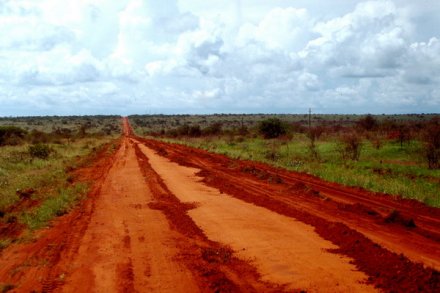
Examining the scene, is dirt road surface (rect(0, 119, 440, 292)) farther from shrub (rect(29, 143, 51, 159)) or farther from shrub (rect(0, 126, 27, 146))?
shrub (rect(0, 126, 27, 146))

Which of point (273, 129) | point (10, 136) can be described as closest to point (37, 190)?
point (273, 129)

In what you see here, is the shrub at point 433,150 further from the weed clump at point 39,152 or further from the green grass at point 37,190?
the weed clump at point 39,152

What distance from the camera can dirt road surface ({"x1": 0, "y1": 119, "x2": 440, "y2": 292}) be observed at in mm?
7254

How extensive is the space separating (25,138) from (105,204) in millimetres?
47165

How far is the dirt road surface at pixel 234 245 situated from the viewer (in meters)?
7.25

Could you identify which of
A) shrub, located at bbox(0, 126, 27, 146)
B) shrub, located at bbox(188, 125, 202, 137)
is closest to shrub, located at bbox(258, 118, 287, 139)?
shrub, located at bbox(188, 125, 202, 137)

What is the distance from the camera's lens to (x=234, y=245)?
9438 millimetres

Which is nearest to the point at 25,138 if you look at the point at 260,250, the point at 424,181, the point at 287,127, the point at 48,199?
the point at 287,127

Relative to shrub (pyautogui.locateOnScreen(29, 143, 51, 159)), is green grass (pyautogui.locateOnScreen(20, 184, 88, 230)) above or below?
above

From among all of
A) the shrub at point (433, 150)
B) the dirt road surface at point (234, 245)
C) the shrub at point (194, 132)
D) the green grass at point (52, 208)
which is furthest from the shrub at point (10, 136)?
the shrub at point (433, 150)

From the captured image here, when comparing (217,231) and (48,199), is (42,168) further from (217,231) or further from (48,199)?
(217,231)

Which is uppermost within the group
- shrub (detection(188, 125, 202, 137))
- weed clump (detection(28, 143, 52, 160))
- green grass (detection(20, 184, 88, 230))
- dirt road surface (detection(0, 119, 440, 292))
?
dirt road surface (detection(0, 119, 440, 292))

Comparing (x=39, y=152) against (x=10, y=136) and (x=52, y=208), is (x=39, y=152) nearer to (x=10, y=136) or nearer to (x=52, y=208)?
(x=10, y=136)

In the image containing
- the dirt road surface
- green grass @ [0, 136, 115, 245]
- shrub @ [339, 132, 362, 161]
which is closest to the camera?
the dirt road surface
